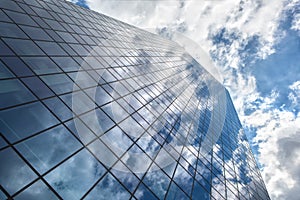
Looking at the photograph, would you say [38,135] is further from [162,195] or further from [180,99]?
[180,99]

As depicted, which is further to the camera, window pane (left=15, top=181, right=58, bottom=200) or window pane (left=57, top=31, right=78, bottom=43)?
window pane (left=57, top=31, right=78, bottom=43)

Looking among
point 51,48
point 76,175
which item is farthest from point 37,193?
point 51,48

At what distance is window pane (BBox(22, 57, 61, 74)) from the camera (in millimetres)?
15203

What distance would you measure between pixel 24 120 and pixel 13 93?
68.6 inches

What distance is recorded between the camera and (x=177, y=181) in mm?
18703

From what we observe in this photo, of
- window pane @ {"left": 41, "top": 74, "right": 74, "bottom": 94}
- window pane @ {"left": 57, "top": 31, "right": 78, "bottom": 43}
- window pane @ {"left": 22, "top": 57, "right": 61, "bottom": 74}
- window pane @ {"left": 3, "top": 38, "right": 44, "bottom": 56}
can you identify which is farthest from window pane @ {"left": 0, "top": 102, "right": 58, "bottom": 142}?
window pane @ {"left": 57, "top": 31, "right": 78, "bottom": 43}

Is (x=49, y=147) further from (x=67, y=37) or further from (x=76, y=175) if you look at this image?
(x=67, y=37)

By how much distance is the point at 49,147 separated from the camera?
36.7 feet

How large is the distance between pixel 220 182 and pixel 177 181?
8.51 metres

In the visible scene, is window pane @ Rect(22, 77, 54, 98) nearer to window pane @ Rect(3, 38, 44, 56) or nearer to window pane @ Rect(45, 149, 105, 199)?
window pane @ Rect(3, 38, 44, 56)

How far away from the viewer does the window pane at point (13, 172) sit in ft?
27.7

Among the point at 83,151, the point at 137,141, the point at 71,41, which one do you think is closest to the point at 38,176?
the point at 83,151

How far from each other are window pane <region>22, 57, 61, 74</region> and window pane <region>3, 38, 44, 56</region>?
57 centimetres

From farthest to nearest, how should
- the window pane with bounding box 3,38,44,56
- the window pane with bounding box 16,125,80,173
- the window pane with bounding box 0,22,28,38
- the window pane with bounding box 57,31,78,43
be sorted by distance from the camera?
the window pane with bounding box 57,31,78,43
the window pane with bounding box 0,22,28,38
the window pane with bounding box 3,38,44,56
the window pane with bounding box 16,125,80,173
